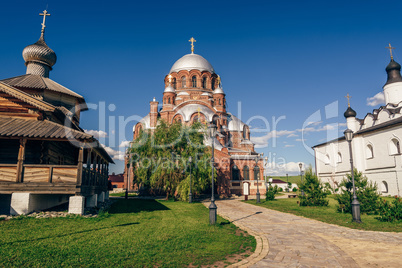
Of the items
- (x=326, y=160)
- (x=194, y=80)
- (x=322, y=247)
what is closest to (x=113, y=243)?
(x=322, y=247)

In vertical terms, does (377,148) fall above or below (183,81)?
below

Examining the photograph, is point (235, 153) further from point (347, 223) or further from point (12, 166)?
point (12, 166)

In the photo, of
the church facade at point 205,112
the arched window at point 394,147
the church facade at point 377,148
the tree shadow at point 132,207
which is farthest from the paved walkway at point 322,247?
the arched window at point 394,147

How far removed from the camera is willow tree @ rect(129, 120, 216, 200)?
2206 cm

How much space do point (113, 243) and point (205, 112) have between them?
3201 centimetres

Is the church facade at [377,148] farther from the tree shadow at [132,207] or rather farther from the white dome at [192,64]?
the tree shadow at [132,207]

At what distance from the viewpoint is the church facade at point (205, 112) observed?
35062 mm

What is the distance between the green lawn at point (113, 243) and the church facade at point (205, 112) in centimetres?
2363

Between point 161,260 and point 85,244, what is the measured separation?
2.36 metres

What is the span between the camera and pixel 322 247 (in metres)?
7.10

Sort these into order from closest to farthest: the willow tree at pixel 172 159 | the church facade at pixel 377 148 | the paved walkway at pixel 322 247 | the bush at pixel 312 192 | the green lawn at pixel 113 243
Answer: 1. the green lawn at pixel 113 243
2. the paved walkway at pixel 322 247
3. the bush at pixel 312 192
4. the willow tree at pixel 172 159
5. the church facade at pixel 377 148

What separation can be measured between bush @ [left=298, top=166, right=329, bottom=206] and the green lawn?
1116 centimetres

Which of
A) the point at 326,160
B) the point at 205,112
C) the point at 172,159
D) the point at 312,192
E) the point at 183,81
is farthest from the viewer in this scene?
the point at 183,81

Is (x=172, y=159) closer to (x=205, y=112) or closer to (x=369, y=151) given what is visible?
(x=205, y=112)
